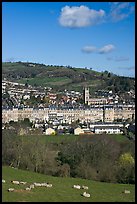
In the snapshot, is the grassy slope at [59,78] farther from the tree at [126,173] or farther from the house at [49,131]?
the tree at [126,173]

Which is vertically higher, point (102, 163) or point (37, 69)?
point (37, 69)

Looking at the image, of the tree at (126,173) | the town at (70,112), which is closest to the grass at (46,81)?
the town at (70,112)

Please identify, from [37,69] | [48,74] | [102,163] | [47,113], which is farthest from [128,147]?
[37,69]

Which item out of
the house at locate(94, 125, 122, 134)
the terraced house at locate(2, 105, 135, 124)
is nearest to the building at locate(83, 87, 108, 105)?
the terraced house at locate(2, 105, 135, 124)

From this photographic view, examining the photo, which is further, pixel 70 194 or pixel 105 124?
pixel 105 124

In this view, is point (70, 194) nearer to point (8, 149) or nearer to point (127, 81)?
point (8, 149)

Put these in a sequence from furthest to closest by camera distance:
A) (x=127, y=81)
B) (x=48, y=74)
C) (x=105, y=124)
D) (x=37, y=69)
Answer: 1. (x=37, y=69)
2. (x=48, y=74)
3. (x=127, y=81)
4. (x=105, y=124)
